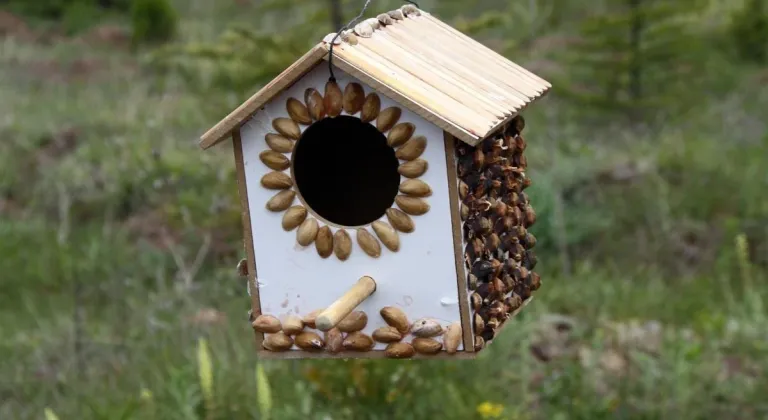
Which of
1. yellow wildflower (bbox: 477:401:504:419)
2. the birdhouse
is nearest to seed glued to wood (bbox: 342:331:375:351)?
the birdhouse

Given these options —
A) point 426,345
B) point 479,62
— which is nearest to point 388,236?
point 426,345

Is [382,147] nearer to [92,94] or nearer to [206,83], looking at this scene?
[206,83]

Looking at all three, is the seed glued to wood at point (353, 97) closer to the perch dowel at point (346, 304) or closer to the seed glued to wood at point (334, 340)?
the perch dowel at point (346, 304)

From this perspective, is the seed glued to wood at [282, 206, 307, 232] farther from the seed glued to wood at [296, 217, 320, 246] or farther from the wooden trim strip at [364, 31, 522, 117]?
the wooden trim strip at [364, 31, 522, 117]

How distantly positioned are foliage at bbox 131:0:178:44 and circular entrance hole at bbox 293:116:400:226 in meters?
12.7

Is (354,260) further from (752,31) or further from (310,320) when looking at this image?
(752,31)

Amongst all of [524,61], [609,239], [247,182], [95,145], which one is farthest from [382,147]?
[95,145]

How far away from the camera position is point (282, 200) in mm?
2848

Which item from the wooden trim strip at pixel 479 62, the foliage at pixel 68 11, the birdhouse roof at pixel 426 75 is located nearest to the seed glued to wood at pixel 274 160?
the birdhouse roof at pixel 426 75

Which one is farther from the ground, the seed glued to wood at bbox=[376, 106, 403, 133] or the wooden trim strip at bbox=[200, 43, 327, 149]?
the wooden trim strip at bbox=[200, 43, 327, 149]

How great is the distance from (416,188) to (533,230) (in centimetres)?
494

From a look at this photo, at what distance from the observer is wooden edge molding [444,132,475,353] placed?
2699 mm

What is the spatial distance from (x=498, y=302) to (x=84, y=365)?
3367 millimetres

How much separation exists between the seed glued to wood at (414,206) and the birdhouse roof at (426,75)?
0.23 metres
